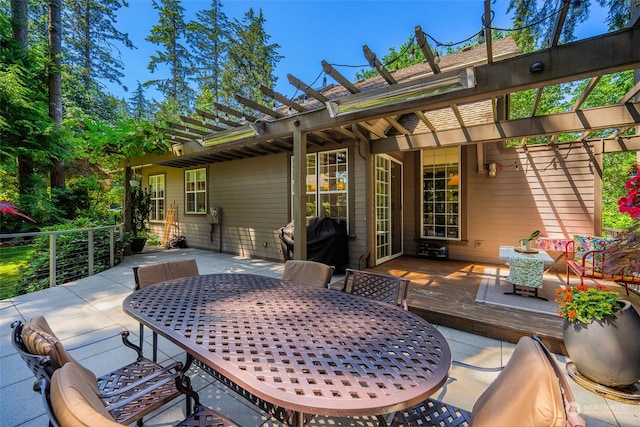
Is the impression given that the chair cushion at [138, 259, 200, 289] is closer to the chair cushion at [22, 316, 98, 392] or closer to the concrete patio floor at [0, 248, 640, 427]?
the concrete patio floor at [0, 248, 640, 427]

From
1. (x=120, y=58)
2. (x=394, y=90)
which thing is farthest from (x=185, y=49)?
(x=394, y=90)

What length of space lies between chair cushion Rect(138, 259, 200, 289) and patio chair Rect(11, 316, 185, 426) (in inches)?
31.8

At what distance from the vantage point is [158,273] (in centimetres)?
265

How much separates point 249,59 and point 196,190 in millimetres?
10390

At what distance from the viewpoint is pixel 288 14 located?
8906 mm

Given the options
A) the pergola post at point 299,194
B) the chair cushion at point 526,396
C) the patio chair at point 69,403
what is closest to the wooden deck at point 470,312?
the pergola post at point 299,194

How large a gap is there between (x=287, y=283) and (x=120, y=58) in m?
19.4

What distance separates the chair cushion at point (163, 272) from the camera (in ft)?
8.33

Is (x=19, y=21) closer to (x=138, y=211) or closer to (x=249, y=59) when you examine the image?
(x=138, y=211)

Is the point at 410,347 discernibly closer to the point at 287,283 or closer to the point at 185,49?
the point at 287,283

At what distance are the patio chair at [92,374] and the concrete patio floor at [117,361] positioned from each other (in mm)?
395

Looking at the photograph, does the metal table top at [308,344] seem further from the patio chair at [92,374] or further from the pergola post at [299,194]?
the pergola post at [299,194]

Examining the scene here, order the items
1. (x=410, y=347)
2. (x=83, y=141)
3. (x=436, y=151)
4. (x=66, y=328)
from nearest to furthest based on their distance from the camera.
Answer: (x=410, y=347) → (x=66, y=328) → (x=436, y=151) → (x=83, y=141)

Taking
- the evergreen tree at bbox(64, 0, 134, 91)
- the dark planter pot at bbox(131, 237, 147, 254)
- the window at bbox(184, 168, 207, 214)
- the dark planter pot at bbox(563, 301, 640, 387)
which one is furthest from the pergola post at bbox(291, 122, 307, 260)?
the evergreen tree at bbox(64, 0, 134, 91)
